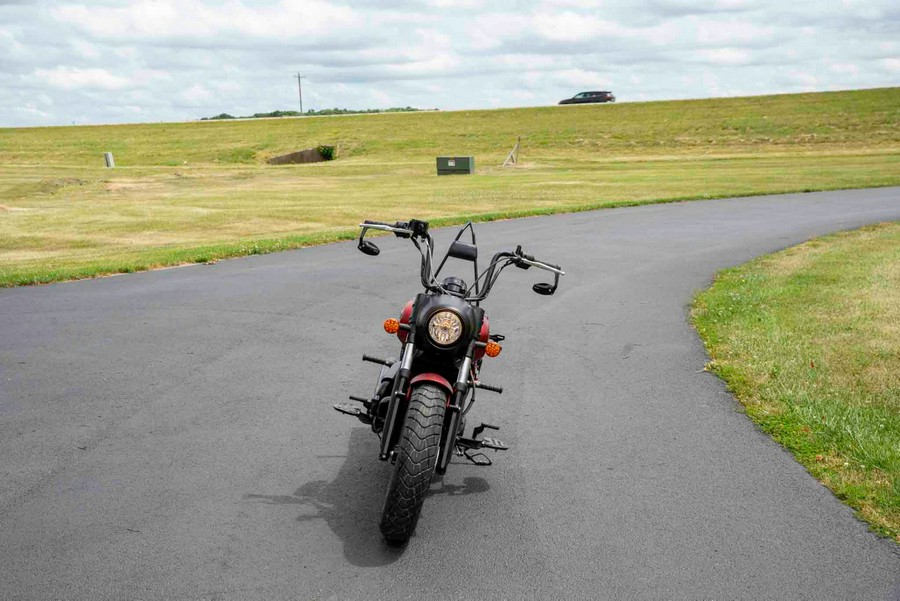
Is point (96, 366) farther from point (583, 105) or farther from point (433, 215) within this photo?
point (583, 105)

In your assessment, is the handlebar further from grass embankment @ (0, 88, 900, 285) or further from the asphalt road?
grass embankment @ (0, 88, 900, 285)

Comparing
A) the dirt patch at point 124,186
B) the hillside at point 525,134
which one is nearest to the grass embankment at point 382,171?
the dirt patch at point 124,186

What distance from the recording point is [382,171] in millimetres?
48406

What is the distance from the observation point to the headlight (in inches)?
192

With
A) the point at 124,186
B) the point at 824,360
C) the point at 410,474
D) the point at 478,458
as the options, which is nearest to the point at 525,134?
the point at 124,186

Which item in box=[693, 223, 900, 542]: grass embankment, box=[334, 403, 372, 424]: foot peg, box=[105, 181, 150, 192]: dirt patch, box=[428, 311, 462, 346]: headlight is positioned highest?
box=[428, 311, 462, 346]: headlight

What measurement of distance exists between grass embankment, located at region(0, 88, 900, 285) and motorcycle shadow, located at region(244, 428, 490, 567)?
358 inches

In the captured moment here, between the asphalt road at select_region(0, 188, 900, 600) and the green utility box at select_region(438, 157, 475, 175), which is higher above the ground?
the asphalt road at select_region(0, 188, 900, 600)

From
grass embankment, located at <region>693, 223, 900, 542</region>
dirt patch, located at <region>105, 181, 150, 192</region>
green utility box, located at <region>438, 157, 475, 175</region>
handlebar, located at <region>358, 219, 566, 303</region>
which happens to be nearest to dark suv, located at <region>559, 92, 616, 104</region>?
green utility box, located at <region>438, 157, 475, 175</region>

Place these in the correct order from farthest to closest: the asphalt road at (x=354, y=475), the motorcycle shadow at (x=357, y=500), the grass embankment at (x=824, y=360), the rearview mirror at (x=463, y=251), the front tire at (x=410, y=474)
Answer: the grass embankment at (x=824, y=360) → the rearview mirror at (x=463, y=251) → the motorcycle shadow at (x=357, y=500) → the front tire at (x=410, y=474) → the asphalt road at (x=354, y=475)

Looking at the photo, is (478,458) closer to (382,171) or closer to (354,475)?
(354,475)

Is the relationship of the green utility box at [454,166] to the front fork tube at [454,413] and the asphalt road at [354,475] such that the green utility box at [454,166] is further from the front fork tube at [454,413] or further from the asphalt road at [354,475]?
the front fork tube at [454,413]

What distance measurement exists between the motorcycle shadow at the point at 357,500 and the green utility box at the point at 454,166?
3739cm

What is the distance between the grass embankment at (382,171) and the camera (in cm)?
2000
